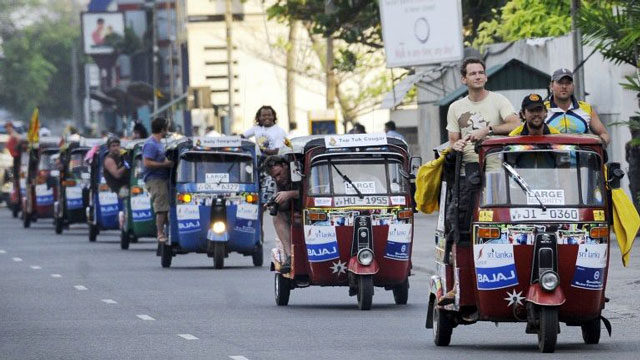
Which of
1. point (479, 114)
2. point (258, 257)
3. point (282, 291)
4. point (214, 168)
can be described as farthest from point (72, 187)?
point (479, 114)

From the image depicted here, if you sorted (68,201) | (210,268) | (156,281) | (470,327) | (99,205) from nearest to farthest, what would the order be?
(470,327) < (156,281) < (210,268) < (99,205) < (68,201)

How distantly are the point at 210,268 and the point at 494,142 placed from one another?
12.9 metres

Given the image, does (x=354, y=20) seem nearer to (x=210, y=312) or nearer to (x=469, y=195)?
(x=210, y=312)

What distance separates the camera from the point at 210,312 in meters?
18.9

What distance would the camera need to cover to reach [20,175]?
4784 centimetres

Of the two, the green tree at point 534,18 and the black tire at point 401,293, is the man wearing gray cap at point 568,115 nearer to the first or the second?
the black tire at point 401,293

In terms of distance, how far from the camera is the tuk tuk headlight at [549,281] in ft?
45.0

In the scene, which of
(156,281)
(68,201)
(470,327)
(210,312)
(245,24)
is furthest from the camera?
(245,24)

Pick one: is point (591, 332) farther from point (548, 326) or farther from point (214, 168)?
point (214, 168)

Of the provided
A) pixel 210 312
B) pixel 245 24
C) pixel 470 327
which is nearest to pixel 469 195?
pixel 470 327

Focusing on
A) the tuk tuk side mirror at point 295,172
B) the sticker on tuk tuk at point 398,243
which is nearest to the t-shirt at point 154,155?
the tuk tuk side mirror at point 295,172

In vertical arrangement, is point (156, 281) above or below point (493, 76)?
below

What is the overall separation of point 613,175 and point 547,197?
52cm

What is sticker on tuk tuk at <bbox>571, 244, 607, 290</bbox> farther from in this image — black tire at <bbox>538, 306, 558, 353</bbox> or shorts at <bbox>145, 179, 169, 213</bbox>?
shorts at <bbox>145, 179, 169, 213</bbox>
